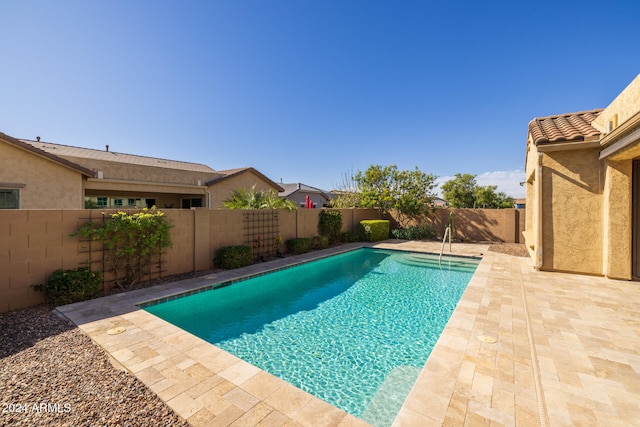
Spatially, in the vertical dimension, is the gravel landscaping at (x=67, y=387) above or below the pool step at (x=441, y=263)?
above

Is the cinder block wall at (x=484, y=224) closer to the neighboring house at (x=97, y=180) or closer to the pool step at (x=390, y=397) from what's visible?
the neighboring house at (x=97, y=180)

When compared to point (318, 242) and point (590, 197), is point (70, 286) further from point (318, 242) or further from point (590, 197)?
point (590, 197)

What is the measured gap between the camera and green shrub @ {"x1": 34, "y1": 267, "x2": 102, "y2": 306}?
5.59 m

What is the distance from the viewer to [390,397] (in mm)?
3416

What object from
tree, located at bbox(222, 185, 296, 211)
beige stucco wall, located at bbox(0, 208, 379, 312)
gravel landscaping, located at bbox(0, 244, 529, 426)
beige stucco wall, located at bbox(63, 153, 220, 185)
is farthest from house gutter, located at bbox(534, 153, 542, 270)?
beige stucco wall, located at bbox(63, 153, 220, 185)

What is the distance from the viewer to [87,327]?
461 centimetres

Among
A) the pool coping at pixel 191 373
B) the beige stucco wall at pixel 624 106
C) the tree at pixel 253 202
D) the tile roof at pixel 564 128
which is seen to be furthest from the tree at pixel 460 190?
the pool coping at pixel 191 373

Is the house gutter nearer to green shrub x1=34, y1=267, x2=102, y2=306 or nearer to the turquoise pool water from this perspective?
the turquoise pool water

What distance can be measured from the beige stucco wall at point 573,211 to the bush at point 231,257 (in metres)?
9.67

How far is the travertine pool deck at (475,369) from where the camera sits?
2.58 meters

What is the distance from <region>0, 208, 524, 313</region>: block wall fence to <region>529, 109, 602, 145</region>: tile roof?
6908 millimetres

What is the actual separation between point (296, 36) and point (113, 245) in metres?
10.4

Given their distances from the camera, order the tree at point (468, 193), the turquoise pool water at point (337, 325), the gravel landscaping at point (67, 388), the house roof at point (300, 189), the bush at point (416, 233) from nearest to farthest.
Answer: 1. the gravel landscaping at point (67, 388)
2. the turquoise pool water at point (337, 325)
3. the bush at point (416, 233)
4. the tree at point (468, 193)
5. the house roof at point (300, 189)

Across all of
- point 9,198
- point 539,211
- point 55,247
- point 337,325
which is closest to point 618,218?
point 539,211
